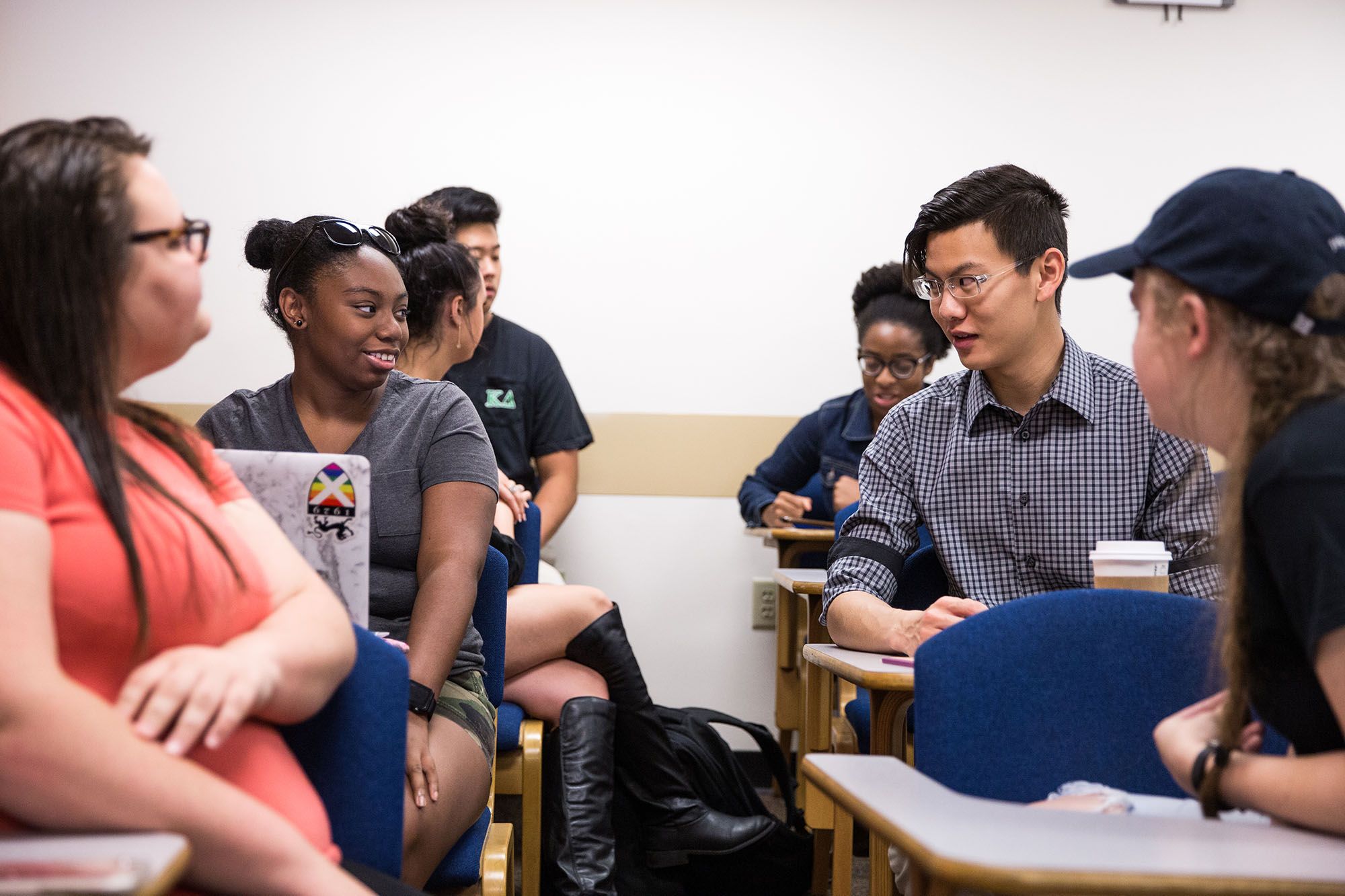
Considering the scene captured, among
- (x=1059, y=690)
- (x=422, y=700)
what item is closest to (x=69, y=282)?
(x=422, y=700)

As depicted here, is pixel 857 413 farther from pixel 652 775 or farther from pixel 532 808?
pixel 532 808

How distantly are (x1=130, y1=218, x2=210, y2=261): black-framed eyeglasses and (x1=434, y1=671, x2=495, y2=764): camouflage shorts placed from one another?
0.90m

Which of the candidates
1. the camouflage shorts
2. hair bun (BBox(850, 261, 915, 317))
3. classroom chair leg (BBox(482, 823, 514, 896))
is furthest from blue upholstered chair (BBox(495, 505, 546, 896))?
hair bun (BBox(850, 261, 915, 317))

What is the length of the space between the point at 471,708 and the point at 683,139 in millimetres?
2730

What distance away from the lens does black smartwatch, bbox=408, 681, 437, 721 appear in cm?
171

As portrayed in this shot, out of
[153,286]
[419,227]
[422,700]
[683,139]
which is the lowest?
[422,700]

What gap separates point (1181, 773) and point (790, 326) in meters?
3.21

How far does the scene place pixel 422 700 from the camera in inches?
67.7

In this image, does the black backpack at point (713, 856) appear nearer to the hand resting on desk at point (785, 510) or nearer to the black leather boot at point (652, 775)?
the black leather boot at point (652, 775)

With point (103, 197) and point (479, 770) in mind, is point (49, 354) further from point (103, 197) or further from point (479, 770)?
point (479, 770)

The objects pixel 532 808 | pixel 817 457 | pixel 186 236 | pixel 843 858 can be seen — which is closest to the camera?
pixel 186 236

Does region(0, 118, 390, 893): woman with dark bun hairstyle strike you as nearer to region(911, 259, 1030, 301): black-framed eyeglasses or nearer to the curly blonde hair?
the curly blonde hair

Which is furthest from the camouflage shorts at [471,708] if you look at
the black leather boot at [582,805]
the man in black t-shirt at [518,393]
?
the man in black t-shirt at [518,393]

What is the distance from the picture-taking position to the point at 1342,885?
82 cm
